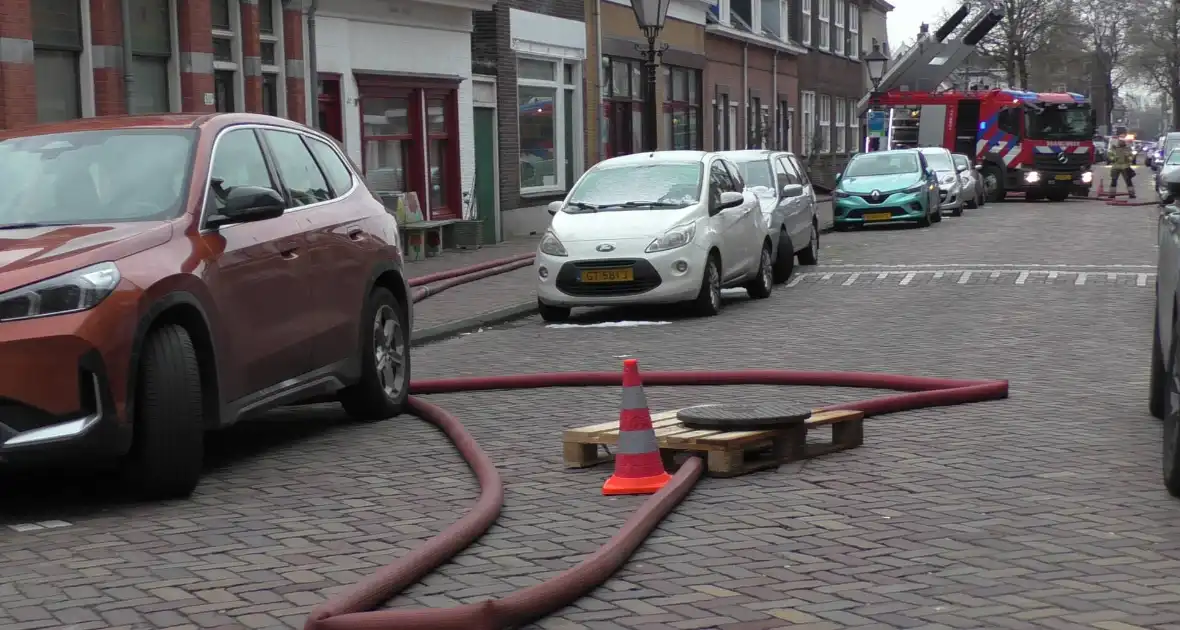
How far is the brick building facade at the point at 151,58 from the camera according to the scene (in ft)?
53.6

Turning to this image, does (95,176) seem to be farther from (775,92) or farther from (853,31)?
A: (853,31)

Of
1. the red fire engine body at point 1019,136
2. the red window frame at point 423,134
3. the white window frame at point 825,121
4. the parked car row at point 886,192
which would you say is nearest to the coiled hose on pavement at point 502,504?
the red window frame at point 423,134

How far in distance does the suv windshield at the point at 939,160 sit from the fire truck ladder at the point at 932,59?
12.5m

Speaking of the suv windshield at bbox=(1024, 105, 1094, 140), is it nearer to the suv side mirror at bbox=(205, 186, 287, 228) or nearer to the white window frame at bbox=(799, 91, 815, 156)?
the white window frame at bbox=(799, 91, 815, 156)

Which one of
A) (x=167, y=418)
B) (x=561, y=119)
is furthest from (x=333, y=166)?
(x=561, y=119)

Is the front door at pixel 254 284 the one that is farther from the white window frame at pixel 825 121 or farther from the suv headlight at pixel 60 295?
the white window frame at pixel 825 121

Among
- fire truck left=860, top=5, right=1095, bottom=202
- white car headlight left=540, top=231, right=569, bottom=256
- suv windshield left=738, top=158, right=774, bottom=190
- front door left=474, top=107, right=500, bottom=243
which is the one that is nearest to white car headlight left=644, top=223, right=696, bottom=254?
white car headlight left=540, top=231, right=569, bottom=256

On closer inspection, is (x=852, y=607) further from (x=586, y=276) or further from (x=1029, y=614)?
(x=586, y=276)

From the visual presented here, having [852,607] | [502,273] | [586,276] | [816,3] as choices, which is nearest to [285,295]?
[852,607]

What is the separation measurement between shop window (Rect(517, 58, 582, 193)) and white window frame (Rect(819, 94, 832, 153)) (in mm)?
25793

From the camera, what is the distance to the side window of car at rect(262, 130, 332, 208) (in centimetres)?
873

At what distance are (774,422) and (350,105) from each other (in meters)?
17.2

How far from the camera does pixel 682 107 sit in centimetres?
3997

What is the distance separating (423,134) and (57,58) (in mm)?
9394
